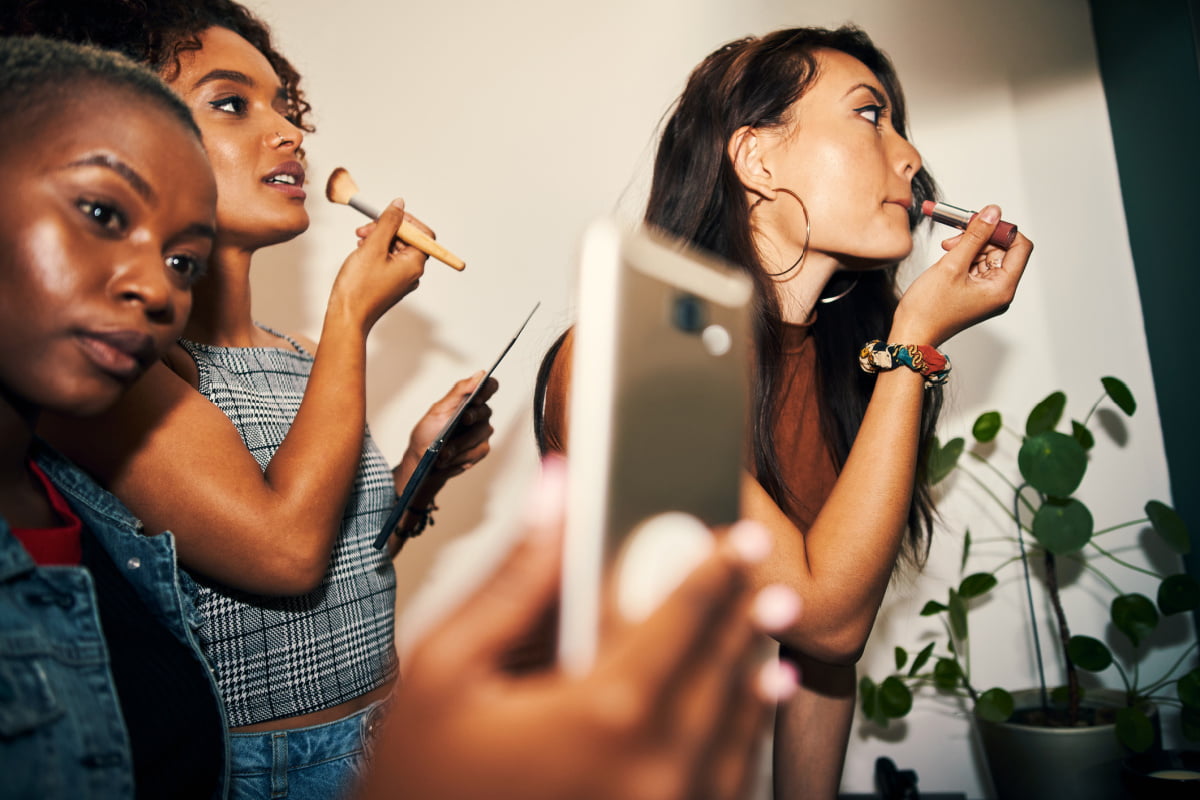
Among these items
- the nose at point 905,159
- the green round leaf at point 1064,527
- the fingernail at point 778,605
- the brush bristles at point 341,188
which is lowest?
the green round leaf at point 1064,527

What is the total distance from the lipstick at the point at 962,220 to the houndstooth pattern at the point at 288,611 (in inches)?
26.9

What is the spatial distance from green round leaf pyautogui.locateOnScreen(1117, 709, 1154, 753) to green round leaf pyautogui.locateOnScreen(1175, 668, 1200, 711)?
2.8 inches

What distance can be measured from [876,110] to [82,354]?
853 millimetres

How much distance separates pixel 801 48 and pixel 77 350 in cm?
86

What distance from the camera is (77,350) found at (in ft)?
1.34

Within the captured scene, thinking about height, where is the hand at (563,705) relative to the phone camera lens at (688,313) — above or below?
below

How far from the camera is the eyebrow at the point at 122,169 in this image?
1.37 feet

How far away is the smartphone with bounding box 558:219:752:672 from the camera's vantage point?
227 millimetres

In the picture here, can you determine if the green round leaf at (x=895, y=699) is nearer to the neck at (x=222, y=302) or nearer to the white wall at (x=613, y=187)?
the white wall at (x=613, y=187)

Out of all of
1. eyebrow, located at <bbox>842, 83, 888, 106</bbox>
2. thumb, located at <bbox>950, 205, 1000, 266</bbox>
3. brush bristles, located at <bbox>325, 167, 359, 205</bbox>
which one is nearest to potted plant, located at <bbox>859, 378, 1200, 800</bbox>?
thumb, located at <bbox>950, 205, 1000, 266</bbox>

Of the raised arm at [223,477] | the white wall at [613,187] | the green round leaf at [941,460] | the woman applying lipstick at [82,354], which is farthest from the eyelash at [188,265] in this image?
the green round leaf at [941,460]

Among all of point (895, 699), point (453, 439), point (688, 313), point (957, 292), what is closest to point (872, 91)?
point (957, 292)

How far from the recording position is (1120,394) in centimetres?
119

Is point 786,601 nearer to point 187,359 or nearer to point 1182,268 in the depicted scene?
point 187,359
